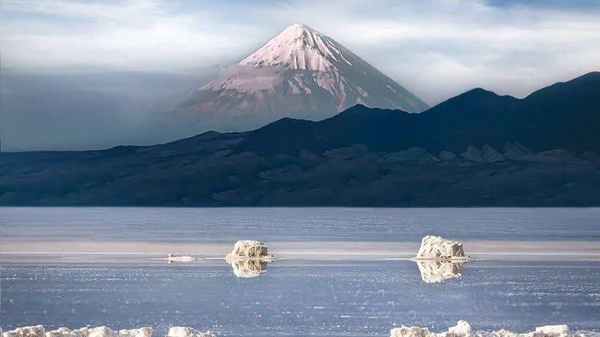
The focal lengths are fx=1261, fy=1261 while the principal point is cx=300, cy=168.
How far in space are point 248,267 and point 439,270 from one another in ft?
28.5

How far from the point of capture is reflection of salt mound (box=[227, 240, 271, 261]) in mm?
62812

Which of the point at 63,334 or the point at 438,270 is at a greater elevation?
the point at 438,270

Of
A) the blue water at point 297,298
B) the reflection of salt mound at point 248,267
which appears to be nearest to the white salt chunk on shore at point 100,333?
the blue water at point 297,298

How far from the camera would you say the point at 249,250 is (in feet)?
211

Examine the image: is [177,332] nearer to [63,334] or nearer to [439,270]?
[63,334]

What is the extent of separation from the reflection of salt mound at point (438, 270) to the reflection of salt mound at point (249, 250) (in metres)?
7.85

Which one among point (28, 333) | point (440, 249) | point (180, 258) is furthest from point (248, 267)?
point (28, 333)

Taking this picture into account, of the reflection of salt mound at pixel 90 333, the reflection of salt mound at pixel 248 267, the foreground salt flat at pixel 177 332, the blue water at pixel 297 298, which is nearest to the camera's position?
the reflection of salt mound at pixel 90 333

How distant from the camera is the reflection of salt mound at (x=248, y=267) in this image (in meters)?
51.6

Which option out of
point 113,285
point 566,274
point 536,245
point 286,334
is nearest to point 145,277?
point 113,285

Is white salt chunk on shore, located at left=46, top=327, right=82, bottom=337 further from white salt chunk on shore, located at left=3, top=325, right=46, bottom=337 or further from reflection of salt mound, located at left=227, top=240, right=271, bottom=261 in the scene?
reflection of salt mound, located at left=227, top=240, right=271, bottom=261

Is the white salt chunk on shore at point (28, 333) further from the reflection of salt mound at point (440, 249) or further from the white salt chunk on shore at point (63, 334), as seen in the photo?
the reflection of salt mound at point (440, 249)

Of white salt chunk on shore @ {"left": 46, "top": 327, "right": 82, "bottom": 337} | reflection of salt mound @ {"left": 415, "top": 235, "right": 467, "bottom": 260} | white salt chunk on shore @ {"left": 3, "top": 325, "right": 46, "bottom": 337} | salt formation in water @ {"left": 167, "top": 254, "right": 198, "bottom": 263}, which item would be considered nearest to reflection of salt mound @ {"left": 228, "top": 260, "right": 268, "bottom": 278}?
salt formation in water @ {"left": 167, "top": 254, "right": 198, "bottom": 263}

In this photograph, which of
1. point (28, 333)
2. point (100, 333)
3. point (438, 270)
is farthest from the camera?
point (438, 270)
